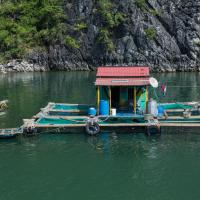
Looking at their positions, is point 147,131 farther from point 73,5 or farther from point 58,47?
point 73,5

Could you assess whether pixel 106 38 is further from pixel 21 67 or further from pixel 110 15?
pixel 21 67

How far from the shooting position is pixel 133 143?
3238cm

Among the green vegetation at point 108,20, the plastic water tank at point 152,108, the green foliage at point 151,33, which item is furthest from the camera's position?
the green vegetation at point 108,20

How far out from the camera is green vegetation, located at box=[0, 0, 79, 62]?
11469cm

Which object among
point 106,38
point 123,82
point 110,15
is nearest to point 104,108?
point 123,82

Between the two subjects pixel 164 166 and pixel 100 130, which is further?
pixel 100 130

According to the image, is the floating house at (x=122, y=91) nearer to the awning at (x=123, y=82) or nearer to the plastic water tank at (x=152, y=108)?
the awning at (x=123, y=82)

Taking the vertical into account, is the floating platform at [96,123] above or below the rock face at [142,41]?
below

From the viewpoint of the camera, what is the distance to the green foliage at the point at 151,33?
355 ft

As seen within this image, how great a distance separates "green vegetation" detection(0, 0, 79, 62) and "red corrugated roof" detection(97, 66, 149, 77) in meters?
76.4

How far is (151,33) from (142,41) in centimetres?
323

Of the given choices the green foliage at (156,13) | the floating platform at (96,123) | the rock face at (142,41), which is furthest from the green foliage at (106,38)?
the floating platform at (96,123)

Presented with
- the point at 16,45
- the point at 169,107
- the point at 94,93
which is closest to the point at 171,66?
the point at 16,45

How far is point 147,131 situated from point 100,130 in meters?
4.04
